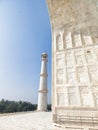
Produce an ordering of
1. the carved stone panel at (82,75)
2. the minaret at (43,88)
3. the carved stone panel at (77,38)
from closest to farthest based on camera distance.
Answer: the carved stone panel at (82,75), the carved stone panel at (77,38), the minaret at (43,88)

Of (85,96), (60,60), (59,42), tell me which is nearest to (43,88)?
(59,42)

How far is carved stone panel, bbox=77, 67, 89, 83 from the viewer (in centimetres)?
709

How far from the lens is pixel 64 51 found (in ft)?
28.1

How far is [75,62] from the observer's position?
7883mm

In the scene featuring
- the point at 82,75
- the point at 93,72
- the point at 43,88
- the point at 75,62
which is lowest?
the point at 82,75

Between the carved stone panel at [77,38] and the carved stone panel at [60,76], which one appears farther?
the carved stone panel at [77,38]

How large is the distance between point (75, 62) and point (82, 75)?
0.95m

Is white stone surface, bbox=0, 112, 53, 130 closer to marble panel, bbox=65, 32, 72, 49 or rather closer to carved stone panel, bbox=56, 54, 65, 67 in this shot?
carved stone panel, bbox=56, 54, 65, 67

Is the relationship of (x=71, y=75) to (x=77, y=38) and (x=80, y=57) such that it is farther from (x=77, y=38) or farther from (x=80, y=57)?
(x=77, y=38)

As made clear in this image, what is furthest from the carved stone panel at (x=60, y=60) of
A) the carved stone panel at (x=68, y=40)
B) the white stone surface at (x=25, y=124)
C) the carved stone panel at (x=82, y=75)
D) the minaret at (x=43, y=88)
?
the minaret at (x=43, y=88)

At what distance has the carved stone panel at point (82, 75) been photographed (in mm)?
7094

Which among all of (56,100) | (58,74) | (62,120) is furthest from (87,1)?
(62,120)

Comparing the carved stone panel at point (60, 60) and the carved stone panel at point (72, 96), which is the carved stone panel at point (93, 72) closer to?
the carved stone panel at point (72, 96)

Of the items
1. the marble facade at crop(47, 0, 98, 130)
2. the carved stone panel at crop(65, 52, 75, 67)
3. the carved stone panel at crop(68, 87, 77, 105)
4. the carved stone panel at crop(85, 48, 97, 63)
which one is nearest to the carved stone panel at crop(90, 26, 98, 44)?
the marble facade at crop(47, 0, 98, 130)
